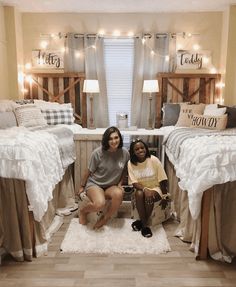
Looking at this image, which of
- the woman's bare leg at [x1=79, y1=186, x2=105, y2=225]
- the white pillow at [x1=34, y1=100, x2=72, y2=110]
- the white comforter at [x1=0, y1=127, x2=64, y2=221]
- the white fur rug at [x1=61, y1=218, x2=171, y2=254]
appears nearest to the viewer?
the white comforter at [x1=0, y1=127, x2=64, y2=221]

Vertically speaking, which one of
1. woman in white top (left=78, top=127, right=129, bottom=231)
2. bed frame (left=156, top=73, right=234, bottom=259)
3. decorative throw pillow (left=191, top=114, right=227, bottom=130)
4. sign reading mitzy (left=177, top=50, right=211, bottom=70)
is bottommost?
woman in white top (left=78, top=127, right=129, bottom=231)

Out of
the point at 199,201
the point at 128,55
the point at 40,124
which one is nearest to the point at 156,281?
the point at 199,201

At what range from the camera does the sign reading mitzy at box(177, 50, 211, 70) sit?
4.11m

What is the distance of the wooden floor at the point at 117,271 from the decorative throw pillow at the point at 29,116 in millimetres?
1529

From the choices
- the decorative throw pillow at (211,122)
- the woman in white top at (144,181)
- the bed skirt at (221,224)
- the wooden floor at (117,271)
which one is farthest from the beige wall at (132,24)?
the wooden floor at (117,271)

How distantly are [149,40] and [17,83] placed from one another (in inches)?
75.9

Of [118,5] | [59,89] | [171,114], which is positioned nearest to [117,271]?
[171,114]

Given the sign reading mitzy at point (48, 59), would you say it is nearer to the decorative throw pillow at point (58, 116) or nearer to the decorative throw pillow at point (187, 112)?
the decorative throw pillow at point (58, 116)

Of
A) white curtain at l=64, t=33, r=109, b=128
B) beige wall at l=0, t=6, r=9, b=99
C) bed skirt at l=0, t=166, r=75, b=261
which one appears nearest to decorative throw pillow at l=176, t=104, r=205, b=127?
white curtain at l=64, t=33, r=109, b=128

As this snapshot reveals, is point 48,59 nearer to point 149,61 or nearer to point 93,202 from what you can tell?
point 149,61

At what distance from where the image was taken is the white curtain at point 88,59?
4078mm

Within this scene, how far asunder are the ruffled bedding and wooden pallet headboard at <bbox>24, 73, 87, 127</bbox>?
4.85ft

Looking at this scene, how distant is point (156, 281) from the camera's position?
1.99 m

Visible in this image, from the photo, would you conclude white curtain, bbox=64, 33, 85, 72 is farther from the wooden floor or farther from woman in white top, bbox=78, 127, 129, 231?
the wooden floor
